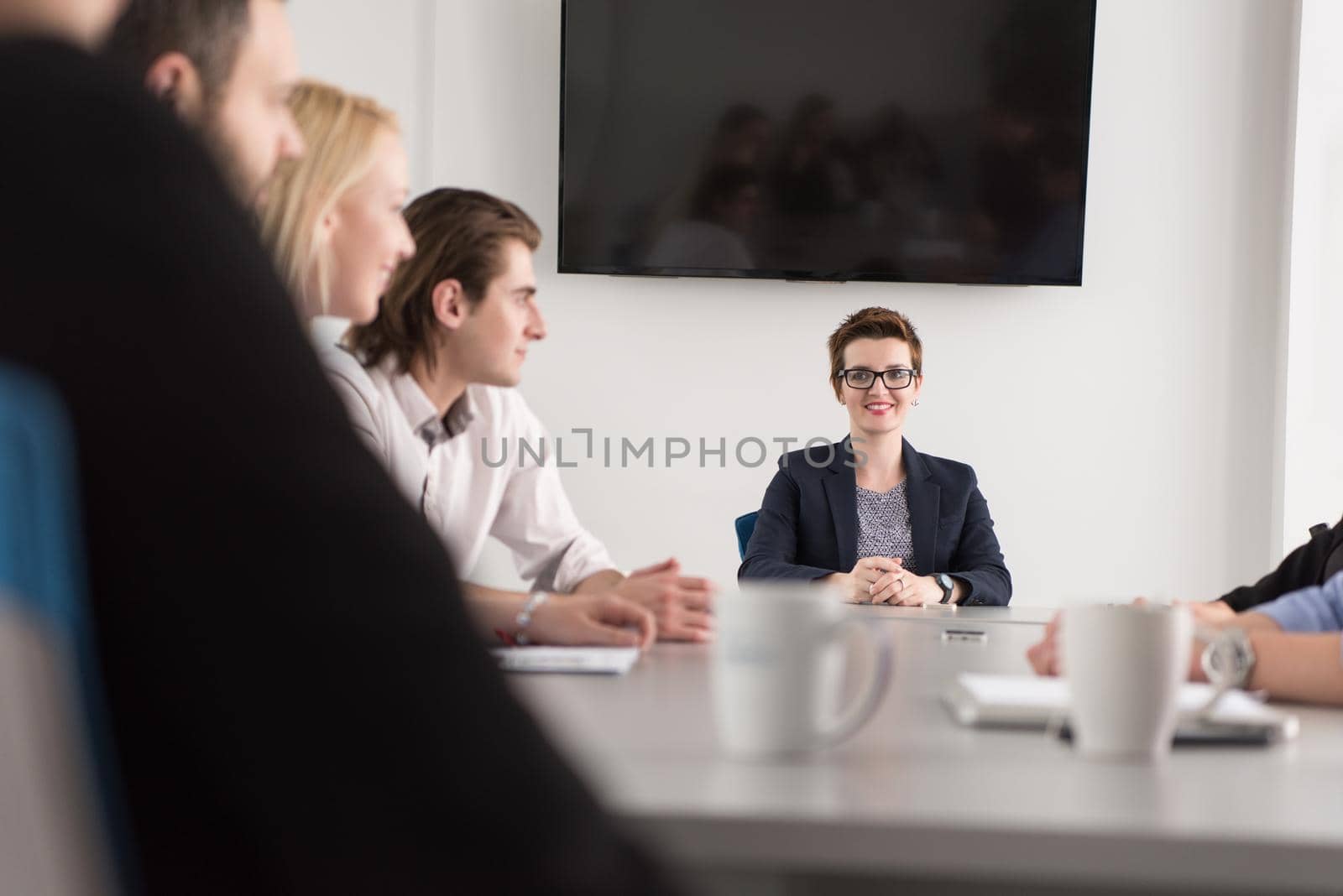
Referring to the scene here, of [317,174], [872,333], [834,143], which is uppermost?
[834,143]

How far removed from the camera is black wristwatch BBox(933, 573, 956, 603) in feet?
9.04

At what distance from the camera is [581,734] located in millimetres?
933

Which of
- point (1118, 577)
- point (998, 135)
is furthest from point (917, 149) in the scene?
point (1118, 577)

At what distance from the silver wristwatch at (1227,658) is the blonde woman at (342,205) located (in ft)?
4.17

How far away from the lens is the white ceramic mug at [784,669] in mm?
832

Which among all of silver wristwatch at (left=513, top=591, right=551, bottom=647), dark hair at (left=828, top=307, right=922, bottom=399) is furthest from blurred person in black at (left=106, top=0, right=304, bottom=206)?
dark hair at (left=828, top=307, right=922, bottom=399)

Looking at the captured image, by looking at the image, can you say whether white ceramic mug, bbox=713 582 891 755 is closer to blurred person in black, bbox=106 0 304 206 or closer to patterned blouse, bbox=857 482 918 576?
blurred person in black, bbox=106 0 304 206

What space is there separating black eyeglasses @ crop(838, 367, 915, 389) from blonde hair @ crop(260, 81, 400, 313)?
1.56m

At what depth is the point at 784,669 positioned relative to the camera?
2.75 feet

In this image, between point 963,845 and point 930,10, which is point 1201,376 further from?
point 963,845

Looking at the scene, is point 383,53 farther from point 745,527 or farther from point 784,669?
point 784,669

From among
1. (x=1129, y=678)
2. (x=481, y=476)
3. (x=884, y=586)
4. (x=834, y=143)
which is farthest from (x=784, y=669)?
(x=834, y=143)

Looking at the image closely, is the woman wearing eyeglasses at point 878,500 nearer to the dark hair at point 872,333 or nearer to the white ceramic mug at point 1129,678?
the dark hair at point 872,333

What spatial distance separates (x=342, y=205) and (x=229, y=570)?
171 cm
